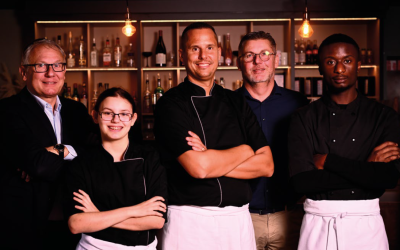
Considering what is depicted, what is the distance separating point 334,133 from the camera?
173 centimetres

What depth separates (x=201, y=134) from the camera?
5.32 ft

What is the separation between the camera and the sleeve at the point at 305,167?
165 cm

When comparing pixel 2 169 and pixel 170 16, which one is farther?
pixel 170 16

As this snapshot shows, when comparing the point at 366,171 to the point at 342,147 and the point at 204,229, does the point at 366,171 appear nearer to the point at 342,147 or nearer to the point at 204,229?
the point at 342,147

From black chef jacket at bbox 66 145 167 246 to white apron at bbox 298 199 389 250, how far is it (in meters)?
0.72

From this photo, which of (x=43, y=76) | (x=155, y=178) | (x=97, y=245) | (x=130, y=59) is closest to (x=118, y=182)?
(x=155, y=178)

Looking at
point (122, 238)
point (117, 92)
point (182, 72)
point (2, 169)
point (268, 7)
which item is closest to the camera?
point (122, 238)

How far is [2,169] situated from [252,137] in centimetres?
120

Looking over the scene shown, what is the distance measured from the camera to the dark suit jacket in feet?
5.54

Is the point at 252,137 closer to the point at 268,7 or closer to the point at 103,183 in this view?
the point at 103,183

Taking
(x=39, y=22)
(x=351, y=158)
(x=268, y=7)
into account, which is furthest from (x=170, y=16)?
(x=351, y=158)

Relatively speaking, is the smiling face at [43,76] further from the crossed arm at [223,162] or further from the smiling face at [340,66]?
the smiling face at [340,66]

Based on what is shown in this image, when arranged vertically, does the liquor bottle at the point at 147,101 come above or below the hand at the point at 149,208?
above

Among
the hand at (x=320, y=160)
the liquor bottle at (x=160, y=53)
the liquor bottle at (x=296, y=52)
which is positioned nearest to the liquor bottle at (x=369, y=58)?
the liquor bottle at (x=296, y=52)
